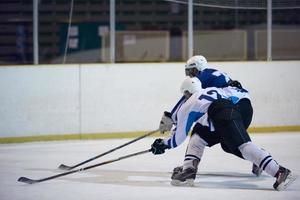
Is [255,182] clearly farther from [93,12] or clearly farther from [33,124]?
[93,12]

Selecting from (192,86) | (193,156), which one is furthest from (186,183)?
(192,86)

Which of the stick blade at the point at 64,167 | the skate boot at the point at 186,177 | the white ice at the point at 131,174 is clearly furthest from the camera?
the stick blade at the point at 64,167

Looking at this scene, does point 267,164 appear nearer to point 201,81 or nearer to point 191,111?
point 191,111

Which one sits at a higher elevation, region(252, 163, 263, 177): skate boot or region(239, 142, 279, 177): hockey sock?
region(239, 142, 279, 177): hockey sock

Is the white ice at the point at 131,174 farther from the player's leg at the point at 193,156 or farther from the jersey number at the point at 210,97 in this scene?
the jersey number at the point at 210,97

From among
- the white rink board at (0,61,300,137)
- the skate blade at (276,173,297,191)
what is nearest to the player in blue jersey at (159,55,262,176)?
the skate blade at (276,173,297,191)

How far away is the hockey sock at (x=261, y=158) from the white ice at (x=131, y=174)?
17 centimetres

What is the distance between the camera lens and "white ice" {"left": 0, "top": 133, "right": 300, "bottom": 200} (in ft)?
18.8

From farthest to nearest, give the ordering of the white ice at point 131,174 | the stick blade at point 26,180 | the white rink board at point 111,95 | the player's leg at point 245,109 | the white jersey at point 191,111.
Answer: the white rink board at point 111,95
the player's leg at point 245,109
the stick blade at point 26,180
the white jersey at point 191,111
the white ice at point 131,174

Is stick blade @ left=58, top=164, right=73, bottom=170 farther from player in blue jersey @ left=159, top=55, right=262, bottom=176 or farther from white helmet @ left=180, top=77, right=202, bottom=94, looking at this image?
white helmet @ left=180, top=77, right=202, bottom=94

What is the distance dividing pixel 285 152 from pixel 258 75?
1.93 meters

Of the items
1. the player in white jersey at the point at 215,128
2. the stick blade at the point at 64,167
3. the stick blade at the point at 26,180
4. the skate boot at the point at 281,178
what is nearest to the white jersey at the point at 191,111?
the player in white jersey at the point at 215,128

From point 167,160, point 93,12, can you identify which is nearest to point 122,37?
point 93,12

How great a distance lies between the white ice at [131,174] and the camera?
5.74 meters
